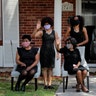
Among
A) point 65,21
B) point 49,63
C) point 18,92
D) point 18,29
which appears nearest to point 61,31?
point 65,21

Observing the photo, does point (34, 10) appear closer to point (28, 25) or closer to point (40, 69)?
point (28, 25)

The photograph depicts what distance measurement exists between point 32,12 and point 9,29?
33.8 inches

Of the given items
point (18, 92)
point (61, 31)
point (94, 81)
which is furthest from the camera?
point (61, 31)

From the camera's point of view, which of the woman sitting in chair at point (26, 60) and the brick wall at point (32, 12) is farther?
the brick wall at point (32, 12)

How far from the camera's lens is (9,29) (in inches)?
508

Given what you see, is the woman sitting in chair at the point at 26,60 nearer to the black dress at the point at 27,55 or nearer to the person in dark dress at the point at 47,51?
the black dress at the point at 27,55

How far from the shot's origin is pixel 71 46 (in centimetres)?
974

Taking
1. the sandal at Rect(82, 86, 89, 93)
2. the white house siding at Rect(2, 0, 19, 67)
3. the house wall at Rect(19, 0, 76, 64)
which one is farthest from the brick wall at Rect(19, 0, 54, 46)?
the sandal at Rect(82, 86, 89, 93)

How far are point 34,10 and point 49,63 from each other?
3031mm

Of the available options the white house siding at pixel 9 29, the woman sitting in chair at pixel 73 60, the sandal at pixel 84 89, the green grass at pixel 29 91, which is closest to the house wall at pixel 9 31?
the white house siding at pixel 9 29

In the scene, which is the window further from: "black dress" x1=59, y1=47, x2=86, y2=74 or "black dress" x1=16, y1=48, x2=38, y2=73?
"black dress" x1=16, y1=48, x2=38, y2=73

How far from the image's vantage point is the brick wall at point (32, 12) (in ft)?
→ 41.7

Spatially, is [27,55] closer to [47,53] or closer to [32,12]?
[47,53]

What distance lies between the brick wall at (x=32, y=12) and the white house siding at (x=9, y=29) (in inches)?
7.2
